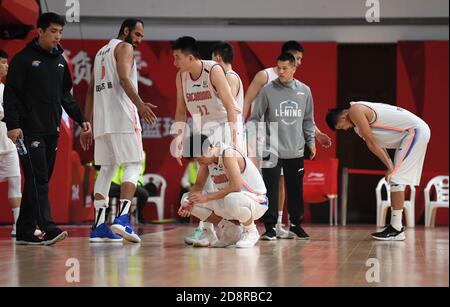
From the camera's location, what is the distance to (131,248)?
5.70 metres

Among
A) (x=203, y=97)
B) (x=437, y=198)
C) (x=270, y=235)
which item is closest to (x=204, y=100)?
(x=203, y=97)

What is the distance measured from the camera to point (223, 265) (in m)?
4.45

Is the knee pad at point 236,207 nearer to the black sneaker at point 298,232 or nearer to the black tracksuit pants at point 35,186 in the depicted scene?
the black tracksuit pants at point 35,186

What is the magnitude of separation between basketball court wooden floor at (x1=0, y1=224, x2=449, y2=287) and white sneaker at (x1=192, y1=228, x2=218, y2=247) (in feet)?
0.49

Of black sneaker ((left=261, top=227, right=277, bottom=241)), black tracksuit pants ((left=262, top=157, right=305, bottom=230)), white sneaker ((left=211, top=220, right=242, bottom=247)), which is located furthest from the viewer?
black tracksuit pants ((left=262, top=157, right=305, bottom=230))

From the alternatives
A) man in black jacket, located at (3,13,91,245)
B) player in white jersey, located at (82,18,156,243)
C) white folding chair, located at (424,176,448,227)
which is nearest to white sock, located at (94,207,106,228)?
player in white jersey, located at (82,18,156,243)

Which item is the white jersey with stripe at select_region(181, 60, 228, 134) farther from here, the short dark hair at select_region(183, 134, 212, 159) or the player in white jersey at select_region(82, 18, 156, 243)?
the player in white jersey at select_region(82, 18, 156, 243)

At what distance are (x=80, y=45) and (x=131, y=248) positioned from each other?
793 centimetres

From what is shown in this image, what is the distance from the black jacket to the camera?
5988 millimetres

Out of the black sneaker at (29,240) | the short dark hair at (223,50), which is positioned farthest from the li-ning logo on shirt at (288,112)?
the black sneaker at (29,240)

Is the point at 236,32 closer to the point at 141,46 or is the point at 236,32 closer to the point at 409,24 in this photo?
the point at 141,46

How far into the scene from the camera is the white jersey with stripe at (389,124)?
7.05 m

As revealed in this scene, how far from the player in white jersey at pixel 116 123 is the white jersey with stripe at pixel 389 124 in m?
2.06

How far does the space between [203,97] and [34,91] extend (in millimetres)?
1330
